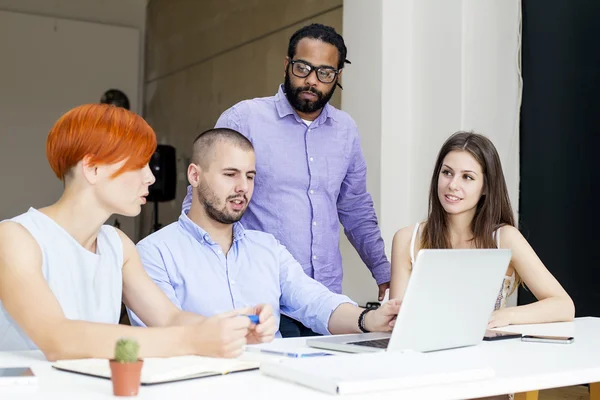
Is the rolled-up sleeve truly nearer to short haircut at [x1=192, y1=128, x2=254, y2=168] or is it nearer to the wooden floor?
short haircut at [x1=192, y1=128, x2=254, y2=168]

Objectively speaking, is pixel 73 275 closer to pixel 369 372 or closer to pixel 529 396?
pixel 369 372

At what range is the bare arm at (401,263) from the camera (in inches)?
114

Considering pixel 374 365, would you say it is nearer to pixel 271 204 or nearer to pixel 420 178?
pixel 271 204

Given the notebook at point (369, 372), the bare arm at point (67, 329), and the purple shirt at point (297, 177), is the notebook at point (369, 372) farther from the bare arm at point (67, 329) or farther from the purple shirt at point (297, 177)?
the purple shirt at point (297, 177)

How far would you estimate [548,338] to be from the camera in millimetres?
2146

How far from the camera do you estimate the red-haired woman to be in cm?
164

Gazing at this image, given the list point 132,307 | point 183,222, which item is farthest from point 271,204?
point 132,307

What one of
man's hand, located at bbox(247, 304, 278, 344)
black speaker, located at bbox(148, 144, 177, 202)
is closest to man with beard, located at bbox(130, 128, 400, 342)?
man's hand, located at bbox(247, 304, 278, 344)

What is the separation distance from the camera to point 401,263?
2947mm

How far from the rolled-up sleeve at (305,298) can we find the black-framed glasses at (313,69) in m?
0.73

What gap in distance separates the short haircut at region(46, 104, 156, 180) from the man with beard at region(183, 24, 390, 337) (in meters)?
1.33

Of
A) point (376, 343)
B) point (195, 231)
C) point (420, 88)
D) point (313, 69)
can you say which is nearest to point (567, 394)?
point (420, 88)

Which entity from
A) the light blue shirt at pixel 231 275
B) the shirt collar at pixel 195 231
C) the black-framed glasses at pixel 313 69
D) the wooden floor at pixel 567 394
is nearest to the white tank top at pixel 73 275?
the light blue shirt at pixel 231 275

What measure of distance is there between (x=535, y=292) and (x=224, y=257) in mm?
1065
